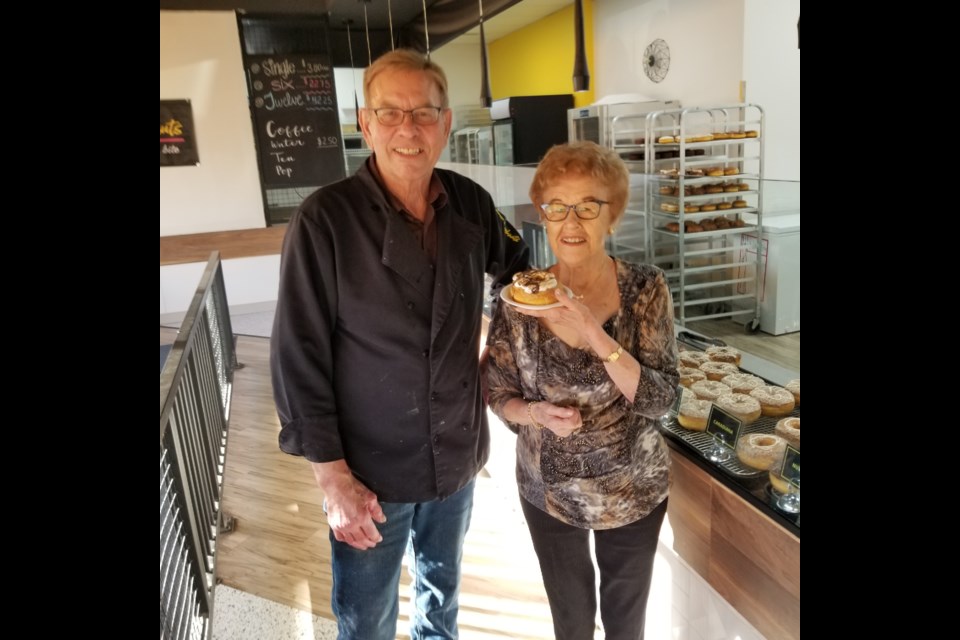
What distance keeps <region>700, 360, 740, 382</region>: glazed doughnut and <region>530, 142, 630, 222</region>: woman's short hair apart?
2.68ft

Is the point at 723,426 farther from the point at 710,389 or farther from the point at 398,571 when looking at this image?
the point at 398,571

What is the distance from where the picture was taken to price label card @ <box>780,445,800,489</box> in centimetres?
149

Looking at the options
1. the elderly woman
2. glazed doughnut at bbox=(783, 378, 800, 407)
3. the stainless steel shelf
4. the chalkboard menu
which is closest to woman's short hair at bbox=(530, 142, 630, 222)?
the elderly woman

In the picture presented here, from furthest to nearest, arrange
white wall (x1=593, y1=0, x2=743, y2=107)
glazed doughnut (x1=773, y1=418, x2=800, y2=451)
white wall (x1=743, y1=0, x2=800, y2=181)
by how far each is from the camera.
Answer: white wall (x1=593, y1=0, x2=743, y2=107) → white wall (x1=743, y1=0, x2=800, y2=181) → glazed doughnut (x1=773, y1=418, x2=800, y2=451)

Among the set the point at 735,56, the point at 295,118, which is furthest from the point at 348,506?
the point at 295,118

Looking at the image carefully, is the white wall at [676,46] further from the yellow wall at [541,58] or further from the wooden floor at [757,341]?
the wooden floor at [757,341]

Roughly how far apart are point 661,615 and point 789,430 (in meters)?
0.80

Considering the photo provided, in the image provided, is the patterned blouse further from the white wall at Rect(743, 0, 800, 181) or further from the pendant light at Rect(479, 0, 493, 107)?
the white wall at Rect(743, 0, 800, 181)

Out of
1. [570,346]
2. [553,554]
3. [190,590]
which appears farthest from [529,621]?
[570,346]

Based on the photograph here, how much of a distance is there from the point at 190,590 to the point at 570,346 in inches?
65.5

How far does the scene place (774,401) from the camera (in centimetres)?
185
